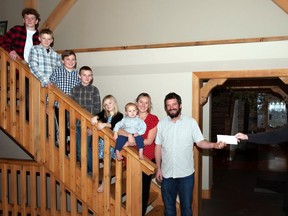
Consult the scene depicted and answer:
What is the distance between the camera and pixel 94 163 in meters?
2.91

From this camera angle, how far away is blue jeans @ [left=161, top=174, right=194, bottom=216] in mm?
2959

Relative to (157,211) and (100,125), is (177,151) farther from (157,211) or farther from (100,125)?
(157,211)

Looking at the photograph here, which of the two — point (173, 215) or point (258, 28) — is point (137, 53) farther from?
point (173, 215)

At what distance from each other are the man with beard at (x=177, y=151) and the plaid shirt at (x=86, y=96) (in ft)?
2.58

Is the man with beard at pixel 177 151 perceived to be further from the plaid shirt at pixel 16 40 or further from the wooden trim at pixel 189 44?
the plaid shirt at pixel 16 40

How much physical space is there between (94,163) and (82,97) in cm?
73

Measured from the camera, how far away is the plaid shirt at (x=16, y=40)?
351cm

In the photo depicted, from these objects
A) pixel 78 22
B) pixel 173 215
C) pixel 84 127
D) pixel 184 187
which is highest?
pixel 78 22

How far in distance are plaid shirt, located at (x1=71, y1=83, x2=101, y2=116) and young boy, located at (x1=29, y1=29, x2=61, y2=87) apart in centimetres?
31

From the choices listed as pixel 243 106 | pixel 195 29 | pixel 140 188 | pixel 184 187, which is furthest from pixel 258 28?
pixel 243 106

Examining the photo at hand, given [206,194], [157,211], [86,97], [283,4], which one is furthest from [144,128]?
[206,194]

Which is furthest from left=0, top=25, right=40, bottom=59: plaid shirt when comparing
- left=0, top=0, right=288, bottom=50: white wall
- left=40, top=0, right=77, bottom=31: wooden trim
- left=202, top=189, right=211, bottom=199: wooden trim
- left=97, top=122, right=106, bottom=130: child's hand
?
left=202, top=189, right=211, bottom=199: wooden trim

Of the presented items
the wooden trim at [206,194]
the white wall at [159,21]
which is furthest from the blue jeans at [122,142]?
the wooden trim at [206,194]

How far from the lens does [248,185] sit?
242 inches
